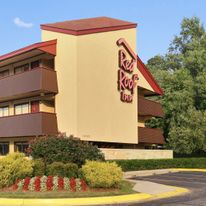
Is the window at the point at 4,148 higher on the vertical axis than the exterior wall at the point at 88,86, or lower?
lower

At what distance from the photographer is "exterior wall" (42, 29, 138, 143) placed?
100 feet

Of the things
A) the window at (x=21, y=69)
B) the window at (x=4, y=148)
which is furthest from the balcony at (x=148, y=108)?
the window at (x=4, y=148)

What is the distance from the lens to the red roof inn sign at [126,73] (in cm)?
3422

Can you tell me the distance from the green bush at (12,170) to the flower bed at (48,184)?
310mm

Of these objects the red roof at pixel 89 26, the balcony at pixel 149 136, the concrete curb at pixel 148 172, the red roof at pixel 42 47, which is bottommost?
the concrete curb at pixel 148 172

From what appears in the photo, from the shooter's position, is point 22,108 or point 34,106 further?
point 22,108

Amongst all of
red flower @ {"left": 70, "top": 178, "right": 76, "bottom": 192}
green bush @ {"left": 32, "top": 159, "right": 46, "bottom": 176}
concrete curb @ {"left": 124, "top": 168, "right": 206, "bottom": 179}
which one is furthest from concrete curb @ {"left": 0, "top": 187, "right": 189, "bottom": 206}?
concrete curb @ {"left": 124, "top": 168, "right": 206, "bottom": 179}

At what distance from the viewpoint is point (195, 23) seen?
168 ft

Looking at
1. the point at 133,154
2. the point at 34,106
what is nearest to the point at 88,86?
the point at 34,106

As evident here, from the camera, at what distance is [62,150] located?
20.4m

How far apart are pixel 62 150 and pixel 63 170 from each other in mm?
1764

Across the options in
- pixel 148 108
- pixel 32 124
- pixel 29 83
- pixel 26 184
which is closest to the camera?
pixel 26 184

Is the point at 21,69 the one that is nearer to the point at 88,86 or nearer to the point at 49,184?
the point at 88,86

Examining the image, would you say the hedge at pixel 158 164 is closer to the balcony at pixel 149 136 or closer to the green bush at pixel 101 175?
the balcony at pixel 149 136
